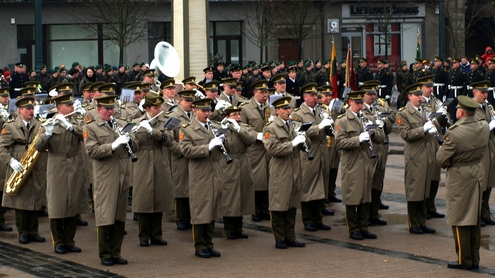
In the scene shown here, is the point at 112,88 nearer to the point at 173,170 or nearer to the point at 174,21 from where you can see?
the point at 173,170

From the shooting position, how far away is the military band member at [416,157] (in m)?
14.4

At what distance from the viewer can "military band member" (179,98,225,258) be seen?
1284 centimetres

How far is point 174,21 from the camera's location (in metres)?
23.7

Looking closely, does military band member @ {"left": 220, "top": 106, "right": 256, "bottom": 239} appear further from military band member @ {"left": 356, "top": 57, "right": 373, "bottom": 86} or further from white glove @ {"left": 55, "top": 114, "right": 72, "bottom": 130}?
military band member @ {"left": 356, "top": 57, "right": 373, "bottom": 86}

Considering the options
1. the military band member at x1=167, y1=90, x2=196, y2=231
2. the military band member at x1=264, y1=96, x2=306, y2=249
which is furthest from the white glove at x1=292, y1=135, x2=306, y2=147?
the military band member at x1=167, y1=90, x2=196, y2=231

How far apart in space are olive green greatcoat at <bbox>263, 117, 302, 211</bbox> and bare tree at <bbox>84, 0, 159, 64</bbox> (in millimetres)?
28865

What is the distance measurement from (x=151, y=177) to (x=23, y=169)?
1.87 meters

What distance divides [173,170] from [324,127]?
2.50 metres

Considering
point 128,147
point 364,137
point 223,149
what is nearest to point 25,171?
point 128,147

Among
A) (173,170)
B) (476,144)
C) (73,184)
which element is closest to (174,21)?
(173,170)

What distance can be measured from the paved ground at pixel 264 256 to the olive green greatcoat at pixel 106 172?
66 centimetres

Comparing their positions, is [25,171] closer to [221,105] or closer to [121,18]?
[221,105]

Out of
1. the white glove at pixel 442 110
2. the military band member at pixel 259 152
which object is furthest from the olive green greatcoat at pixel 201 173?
the white glove at pixel 442 110

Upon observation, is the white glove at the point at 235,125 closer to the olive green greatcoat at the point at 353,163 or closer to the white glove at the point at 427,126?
the olive green greatcoat at the point at 353,163
